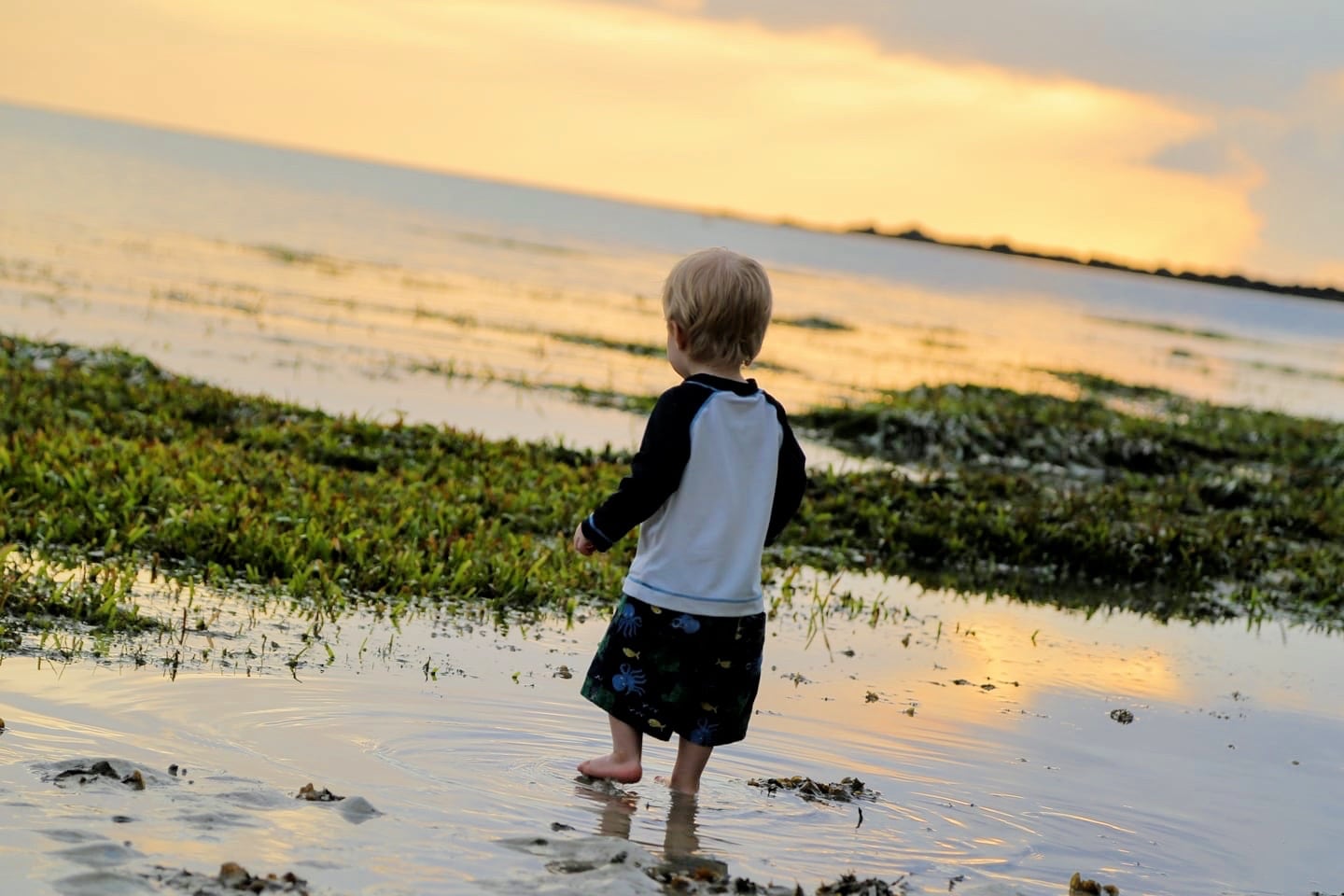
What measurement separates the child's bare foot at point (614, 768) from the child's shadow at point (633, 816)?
0.04 metres

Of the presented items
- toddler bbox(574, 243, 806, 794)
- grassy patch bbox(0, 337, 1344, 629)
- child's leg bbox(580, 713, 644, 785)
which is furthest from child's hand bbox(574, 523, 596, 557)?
grassy patch bbox(0, 337, 1344, 629)

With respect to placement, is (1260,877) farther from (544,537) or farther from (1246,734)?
(544,537)

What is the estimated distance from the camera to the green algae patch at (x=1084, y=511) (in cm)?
881

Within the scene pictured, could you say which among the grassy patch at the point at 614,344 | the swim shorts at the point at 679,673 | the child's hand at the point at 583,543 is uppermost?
the grassy patch at the point at 614,344

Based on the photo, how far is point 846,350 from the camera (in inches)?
1205

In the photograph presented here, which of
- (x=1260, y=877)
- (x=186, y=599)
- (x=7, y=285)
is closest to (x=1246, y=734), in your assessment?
(x=1260, y=877)

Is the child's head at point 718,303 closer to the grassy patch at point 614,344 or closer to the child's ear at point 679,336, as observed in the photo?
the child's ear at point 679,336

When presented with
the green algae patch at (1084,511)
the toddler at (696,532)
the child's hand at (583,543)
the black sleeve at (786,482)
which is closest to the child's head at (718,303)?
the toddler at (696,532)

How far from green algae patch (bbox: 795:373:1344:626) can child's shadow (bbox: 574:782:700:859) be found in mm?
4408

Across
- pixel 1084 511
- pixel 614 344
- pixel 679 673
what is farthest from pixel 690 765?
pixel 614 344

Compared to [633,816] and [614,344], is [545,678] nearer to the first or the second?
[633,816]

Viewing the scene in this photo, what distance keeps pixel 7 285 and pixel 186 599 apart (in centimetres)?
1721

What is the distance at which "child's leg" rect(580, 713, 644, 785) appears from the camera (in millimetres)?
4211

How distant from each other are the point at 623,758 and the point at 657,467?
2.98ft
